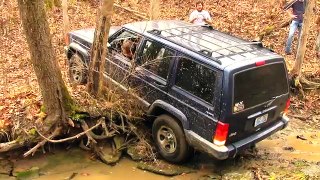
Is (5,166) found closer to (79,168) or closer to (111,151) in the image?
(79,168)

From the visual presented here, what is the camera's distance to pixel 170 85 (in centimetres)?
595

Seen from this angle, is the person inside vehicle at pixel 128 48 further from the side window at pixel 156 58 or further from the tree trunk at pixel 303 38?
the tree trunk at pixel 303 38

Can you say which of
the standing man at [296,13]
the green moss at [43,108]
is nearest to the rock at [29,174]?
the green moss at [43,108]

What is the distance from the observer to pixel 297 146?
6.84 m

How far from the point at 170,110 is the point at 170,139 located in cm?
53

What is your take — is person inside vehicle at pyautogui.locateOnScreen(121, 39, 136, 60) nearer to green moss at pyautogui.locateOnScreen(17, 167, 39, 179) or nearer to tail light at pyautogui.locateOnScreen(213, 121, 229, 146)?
tail light at pyautogui.locateOnScreen(213, 121, 229, 146)

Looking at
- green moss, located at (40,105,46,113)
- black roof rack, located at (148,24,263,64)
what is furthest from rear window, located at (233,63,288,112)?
green moss, located at (40,105,46,113)

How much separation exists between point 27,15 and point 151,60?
79.0 inches

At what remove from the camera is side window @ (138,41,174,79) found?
6.04 meters

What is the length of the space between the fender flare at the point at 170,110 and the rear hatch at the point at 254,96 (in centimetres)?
70

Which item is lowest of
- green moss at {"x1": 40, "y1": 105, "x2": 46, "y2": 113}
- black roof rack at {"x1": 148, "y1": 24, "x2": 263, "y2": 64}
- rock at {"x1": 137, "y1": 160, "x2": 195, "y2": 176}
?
rock at {"x1": 137, "y1": 160, "x2": 195, "y2": 176}

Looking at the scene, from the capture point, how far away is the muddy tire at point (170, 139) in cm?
595

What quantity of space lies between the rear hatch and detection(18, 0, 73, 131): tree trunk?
8.75 ft

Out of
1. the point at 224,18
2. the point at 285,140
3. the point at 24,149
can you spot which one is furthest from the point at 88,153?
the point at 224,18
